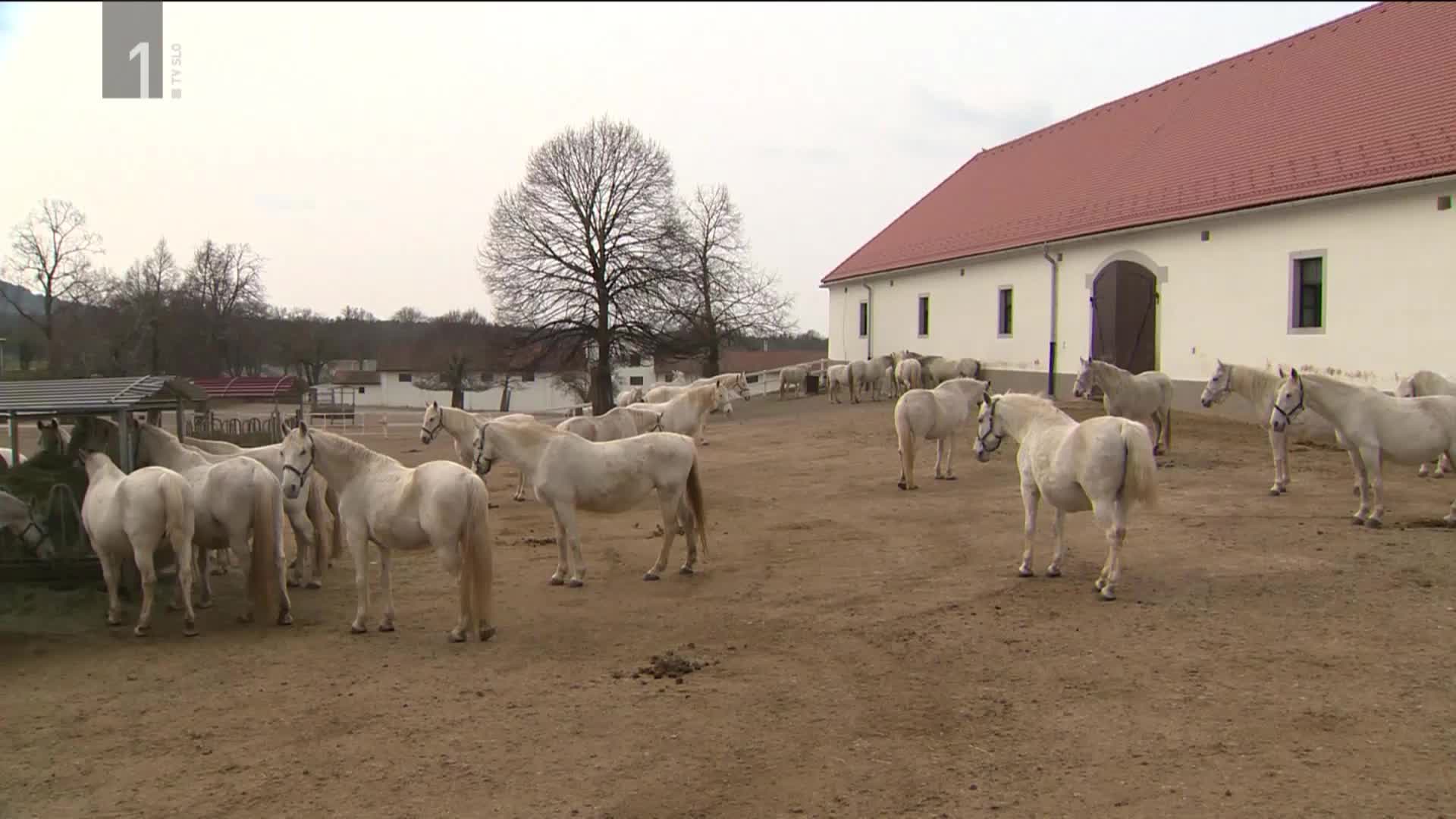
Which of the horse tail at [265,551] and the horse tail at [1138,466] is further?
the horse tail at [265,551]

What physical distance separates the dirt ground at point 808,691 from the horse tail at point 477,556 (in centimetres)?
27

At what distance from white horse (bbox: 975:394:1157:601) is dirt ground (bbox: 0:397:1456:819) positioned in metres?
0.40

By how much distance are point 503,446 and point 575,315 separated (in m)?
31.7

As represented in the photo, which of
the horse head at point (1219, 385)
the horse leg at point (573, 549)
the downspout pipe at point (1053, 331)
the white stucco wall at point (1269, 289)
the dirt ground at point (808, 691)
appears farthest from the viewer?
the downspout pipe at point (1053, 331)

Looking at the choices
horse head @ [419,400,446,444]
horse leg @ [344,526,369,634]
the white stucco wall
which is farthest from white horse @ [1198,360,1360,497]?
horse leg @ [344,526,369,634]

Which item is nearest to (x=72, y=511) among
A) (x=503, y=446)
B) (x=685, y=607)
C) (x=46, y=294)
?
(x=503, y=446)

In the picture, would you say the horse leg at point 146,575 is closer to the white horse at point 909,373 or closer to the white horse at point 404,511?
the white horse at point 404,511

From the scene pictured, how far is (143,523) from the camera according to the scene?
7.38 metres

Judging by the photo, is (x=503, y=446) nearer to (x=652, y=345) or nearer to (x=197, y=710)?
(x=197, y=710)

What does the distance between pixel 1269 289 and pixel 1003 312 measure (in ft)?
31.3

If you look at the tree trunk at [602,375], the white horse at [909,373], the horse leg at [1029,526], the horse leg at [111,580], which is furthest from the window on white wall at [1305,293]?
Answer: the tree trunk at [602,375]

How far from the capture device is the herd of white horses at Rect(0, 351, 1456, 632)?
24.2 feet

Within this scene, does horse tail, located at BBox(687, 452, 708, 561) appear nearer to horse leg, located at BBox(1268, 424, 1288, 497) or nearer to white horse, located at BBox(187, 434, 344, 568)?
white horse, located at BBox(187, 434, 344, 568)

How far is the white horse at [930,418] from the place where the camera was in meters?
14.2
